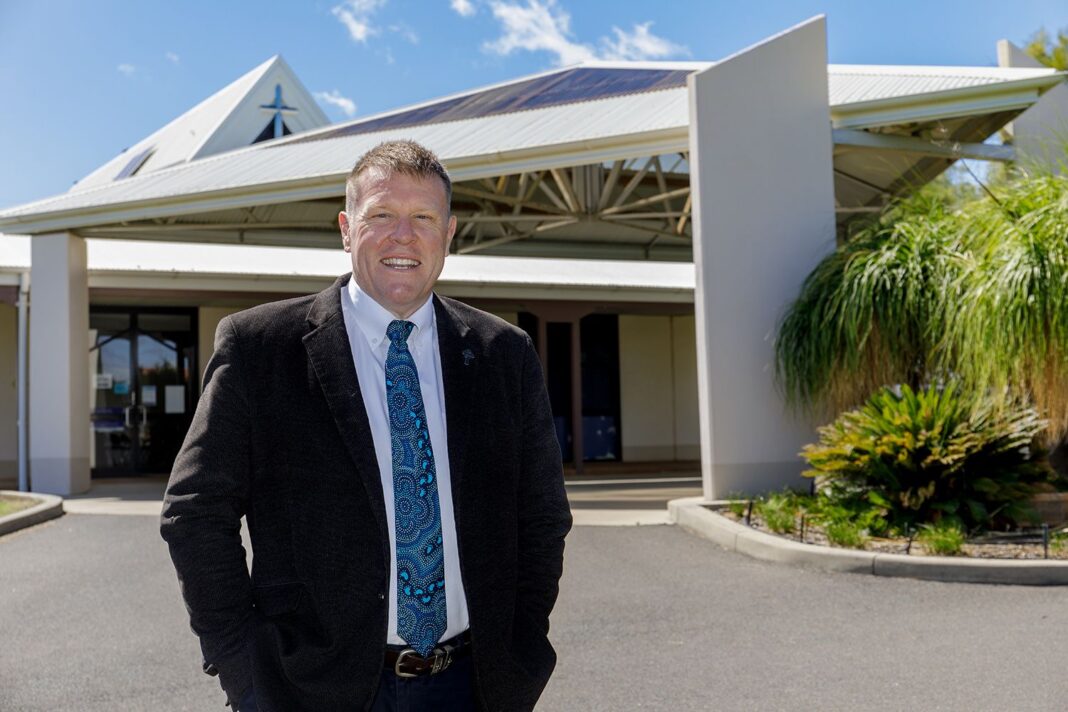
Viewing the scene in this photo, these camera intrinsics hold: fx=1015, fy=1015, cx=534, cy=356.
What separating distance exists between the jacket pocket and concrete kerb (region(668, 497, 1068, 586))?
558 centimetres

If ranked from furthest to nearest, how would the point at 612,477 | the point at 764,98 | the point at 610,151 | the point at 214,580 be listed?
1. the point at 612,477
2. the point at 610,151
3. the point at 764,98
4. the point at 214,580

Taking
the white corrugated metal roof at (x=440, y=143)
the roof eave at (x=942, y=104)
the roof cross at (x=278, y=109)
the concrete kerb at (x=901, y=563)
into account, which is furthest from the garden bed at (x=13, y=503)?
the roof cross at (x=278, y=109)

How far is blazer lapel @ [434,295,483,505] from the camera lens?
7.12 feet

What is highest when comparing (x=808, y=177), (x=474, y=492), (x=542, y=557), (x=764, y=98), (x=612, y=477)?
(x=764, y=98)

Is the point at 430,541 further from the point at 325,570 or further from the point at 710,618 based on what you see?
the point at 710,618

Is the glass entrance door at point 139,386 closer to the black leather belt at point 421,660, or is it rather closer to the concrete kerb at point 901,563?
the concrete kerb at point 901,563

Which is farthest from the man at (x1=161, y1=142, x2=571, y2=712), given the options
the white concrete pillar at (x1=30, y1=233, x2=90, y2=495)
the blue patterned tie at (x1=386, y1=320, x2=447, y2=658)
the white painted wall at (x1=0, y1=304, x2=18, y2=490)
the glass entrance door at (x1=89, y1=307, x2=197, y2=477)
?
the white painted wall at (x1=0, y1=304, x2=18, y2=490)

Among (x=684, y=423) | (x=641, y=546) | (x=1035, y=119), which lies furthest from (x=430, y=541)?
(x=684, y=423)

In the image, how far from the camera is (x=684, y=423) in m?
20.2

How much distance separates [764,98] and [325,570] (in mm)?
9307

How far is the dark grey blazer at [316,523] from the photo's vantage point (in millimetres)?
2012

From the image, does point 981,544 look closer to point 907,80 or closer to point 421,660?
point 421,660

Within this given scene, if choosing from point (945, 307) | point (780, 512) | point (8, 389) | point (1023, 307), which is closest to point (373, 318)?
point (1023, 307)

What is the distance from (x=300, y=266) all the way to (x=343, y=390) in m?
14.8
